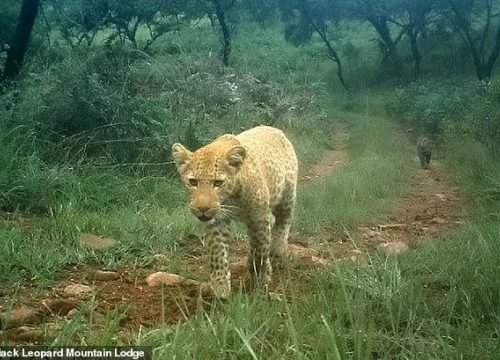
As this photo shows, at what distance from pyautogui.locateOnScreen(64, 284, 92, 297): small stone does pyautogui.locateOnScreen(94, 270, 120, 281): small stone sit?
278 millimetres

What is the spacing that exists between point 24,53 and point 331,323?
8350 mm

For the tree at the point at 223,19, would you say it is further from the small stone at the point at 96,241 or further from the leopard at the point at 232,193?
the leopard at the point at 232,193

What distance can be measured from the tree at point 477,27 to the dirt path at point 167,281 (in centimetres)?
973

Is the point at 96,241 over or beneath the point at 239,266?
over

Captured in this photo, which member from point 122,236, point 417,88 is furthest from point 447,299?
point 417,88

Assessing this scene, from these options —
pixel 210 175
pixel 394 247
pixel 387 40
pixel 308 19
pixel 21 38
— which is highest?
pixel 308 19

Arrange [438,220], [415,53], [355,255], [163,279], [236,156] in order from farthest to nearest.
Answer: [415,53], [438,220], [355,255], [163,279], [236,156]

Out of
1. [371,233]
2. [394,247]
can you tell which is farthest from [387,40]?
[394,247]

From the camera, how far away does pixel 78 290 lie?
4.26 meters

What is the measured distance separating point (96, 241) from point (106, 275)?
2.65 ft

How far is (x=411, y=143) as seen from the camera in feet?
38.1

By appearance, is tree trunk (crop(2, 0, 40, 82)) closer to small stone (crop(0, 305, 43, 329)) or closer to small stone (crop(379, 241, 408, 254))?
small stone (crop(379, 241, 408, 254))

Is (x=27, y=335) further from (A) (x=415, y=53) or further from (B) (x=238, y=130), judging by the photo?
(A) (x=415, y=53)

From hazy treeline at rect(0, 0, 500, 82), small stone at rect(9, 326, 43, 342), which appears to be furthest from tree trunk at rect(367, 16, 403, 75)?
small stone at rect(9, 326, 43, 342)
